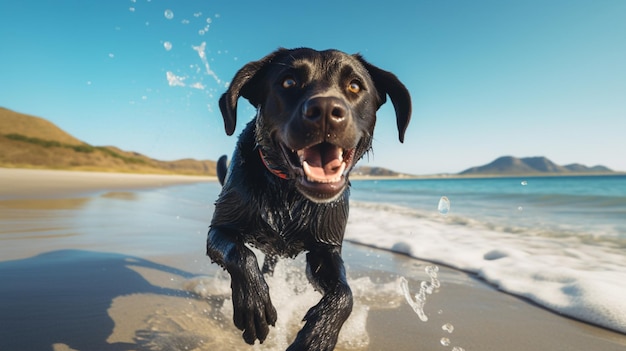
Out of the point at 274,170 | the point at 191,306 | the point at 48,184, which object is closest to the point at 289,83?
the point at 274,170

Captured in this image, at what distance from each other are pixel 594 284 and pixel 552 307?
61 cm

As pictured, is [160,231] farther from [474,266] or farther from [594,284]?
[594,284]

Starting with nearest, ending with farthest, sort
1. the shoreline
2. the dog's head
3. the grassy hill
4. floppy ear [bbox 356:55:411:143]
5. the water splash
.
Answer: the dog's head < floppy ear [bbox 356:55:411:143] < the water splash < the shoreline < the grassy hill

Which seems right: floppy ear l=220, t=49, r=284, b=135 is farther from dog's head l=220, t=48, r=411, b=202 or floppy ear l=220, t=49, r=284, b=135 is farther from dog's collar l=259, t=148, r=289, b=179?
dog's collar l=259, t=148, r=289, b=179

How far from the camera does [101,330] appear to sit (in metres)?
2.33

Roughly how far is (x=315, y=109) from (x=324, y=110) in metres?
0.05

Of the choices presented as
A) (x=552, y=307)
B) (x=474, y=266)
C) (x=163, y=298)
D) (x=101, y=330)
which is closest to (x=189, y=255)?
(x=163, y=298)

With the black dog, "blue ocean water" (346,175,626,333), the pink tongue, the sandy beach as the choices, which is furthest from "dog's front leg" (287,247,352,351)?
"blue ocean water" (346,175,626,333)

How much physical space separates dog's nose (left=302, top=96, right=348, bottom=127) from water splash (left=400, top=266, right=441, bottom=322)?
6.30 ft

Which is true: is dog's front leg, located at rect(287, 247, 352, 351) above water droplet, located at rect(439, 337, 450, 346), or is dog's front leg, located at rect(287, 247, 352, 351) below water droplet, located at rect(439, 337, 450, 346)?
above

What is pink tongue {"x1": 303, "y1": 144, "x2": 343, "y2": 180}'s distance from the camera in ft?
7.33

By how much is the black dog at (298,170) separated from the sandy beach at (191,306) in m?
0.53

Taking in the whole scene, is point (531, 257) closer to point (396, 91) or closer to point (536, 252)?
point (536, 252)

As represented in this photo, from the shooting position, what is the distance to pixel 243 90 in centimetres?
279
